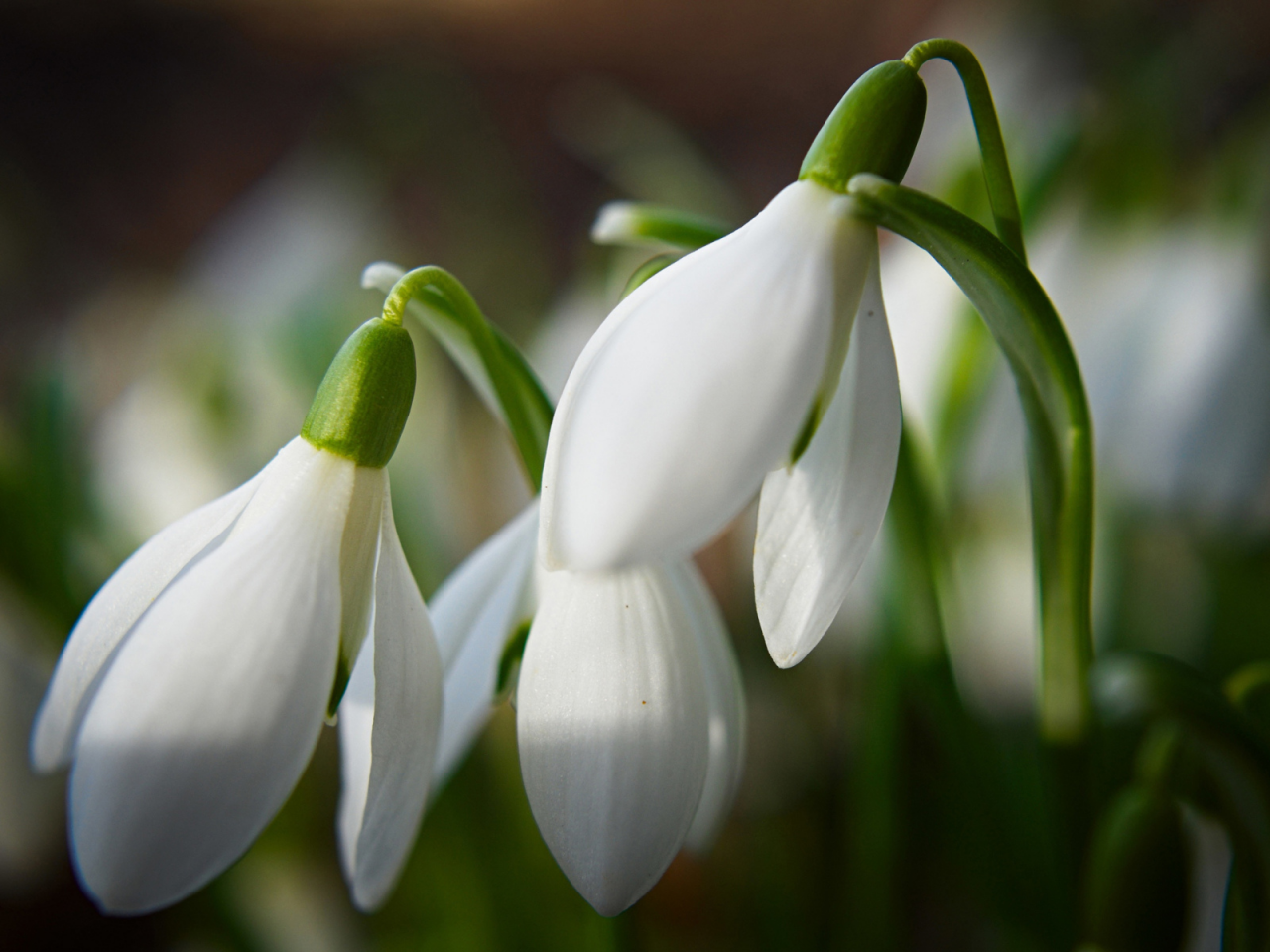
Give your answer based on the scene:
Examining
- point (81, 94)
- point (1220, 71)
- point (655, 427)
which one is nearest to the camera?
point (655, 427)

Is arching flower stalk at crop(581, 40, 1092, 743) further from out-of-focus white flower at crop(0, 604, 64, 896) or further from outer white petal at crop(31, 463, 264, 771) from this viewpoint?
out-of-focus white flower at crop(0, 604, 64, 896)

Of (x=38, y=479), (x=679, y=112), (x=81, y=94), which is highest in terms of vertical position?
(x=81, y=94)

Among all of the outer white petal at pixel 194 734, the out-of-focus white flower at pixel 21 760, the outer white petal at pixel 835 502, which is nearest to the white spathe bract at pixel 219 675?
the outer white petal at pixel 194 734

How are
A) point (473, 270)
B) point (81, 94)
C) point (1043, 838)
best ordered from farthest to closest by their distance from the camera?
point (81, 94) < point (473, 270) < point (1043, 838)

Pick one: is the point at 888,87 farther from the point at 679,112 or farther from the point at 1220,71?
the point at 679,112

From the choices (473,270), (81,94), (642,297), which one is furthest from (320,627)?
(81,94)

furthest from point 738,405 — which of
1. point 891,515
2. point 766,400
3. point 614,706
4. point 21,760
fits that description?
point 21,760
